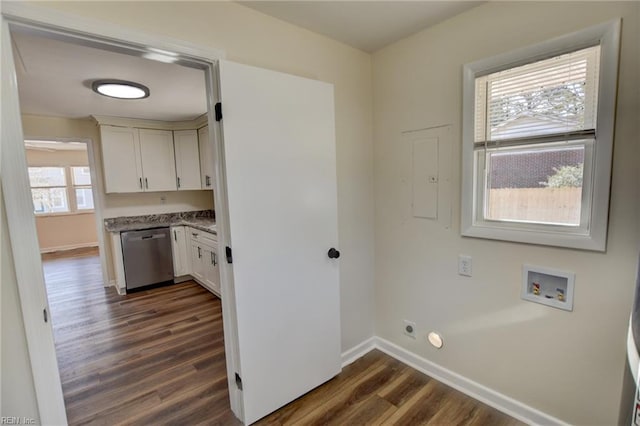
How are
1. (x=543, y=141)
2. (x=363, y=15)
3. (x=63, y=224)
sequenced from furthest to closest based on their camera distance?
(x=63, y=224) → (x=363, y=15) → (x=543, y=141)

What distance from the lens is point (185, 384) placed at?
7.25 ft

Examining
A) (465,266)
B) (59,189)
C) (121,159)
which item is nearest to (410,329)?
(465,266)

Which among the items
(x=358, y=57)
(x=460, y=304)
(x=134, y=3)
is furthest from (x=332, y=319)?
(x=134, y=3)

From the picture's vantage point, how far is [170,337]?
2.91m

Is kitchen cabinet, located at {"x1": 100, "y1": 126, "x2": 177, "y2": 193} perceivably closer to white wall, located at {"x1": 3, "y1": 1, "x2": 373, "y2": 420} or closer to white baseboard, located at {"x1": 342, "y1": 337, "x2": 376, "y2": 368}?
white wall, located at {"x1": 3, "y1": 1, "x2": 373, "y2": 420}

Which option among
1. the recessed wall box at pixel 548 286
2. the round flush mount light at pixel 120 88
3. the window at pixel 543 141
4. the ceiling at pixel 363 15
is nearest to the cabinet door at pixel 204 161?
the round flush mount light at pixel 120 88

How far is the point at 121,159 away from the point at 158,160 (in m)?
0.47

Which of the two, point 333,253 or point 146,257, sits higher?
point 333,253

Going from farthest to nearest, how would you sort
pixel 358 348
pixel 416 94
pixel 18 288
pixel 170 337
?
pixel 170 337 → pixel 358 348 → pixel 416 94 → pixel 18 288

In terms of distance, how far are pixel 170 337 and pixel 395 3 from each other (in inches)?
131

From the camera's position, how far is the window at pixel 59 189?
22.5 feet

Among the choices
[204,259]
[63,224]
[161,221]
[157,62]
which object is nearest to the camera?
[157,62]

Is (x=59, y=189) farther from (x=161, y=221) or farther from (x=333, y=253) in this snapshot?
(x=333, y=253)

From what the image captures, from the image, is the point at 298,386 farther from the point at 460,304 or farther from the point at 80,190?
the point at 80,190
